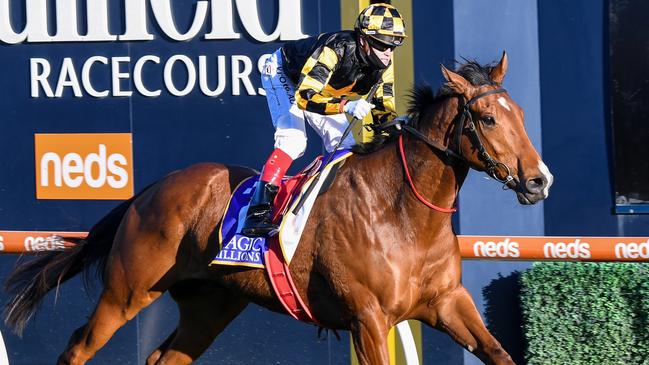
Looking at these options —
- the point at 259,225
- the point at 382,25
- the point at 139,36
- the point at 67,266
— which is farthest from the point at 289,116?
the point at 139,36

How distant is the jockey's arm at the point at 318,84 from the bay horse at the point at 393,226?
1.08 ft

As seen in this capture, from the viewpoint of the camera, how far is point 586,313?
6.02 metres

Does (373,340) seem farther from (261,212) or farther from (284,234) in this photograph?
(261,212)

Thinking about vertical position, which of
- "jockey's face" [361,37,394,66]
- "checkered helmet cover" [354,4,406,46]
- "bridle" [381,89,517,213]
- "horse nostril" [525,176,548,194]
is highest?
"checkered helmet cover" [354,4,406,46]

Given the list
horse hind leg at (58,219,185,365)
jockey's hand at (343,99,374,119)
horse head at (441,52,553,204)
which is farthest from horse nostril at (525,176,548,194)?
horse hind leg at (58,219,185,365)

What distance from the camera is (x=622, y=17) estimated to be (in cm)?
611

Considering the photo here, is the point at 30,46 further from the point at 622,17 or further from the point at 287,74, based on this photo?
the point at 622,17

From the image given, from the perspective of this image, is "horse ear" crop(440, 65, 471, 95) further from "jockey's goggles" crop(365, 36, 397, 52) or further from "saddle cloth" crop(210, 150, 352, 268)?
"saddle cloth" crop(210, 150, 352, 268)

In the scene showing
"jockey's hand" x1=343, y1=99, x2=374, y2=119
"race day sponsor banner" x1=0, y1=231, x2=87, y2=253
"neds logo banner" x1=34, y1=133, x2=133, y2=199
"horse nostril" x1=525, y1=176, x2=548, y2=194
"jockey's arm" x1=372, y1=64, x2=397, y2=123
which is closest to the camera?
"horse nostril" x1=525, y1=176, x2=548, y2=194

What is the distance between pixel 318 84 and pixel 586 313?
2.15 m

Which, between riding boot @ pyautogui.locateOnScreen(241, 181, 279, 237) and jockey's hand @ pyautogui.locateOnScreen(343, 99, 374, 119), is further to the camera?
riding boot @ pyautogui.locateOnScreen(241, 181, 279, 237)

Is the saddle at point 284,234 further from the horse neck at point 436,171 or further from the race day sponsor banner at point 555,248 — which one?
the race day sponsor banner at point 555,248

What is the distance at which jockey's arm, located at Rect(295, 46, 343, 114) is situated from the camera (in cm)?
490

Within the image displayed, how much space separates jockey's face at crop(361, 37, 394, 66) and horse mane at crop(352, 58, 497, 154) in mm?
205
